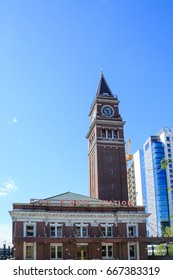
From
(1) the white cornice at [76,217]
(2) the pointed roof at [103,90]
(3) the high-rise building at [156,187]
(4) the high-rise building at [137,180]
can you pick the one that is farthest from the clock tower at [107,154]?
(4) the high-rise building at [137,180]

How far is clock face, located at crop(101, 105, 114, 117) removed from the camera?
8262 cm

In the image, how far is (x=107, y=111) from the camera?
8319 centimetres

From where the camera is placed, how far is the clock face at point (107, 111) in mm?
82625

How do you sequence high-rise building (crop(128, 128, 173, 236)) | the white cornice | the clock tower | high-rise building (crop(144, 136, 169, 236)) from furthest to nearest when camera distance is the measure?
high-rise building (crop(128, 128, 173, 236)) < high-rise building (crop(144, 136, 169, 236)) < the clock tower < the white cornice

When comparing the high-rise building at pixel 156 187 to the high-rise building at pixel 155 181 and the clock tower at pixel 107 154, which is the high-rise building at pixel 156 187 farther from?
the clock tower at pixel 107 154

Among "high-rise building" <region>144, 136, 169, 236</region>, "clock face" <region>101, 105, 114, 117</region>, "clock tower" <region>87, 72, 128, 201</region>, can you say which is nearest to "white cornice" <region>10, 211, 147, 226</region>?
"clock tower" <region>87, 72, 128, 201</region>

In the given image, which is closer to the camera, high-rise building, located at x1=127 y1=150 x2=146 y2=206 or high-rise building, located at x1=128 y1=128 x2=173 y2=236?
high-rise building, located at x1=128 y1=128 x2=173 y2=236

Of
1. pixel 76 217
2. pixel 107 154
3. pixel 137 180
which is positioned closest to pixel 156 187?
pixel 137 180

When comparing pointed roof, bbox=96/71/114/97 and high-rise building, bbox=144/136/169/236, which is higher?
pointed roof, bbox=96/71/114/97

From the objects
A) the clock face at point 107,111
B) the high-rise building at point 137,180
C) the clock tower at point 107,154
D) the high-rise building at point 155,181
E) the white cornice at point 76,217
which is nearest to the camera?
the white cornice at point 76,217

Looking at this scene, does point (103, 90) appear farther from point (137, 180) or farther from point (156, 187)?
point (137, 180)

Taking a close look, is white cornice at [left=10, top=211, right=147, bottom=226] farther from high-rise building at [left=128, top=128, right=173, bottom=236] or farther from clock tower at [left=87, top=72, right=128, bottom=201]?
high-rise building at [left=128, top=128, right=173, bottom=236]

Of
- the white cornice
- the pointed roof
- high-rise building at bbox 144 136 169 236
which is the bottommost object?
the white cornice

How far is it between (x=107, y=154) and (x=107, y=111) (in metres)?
11.3
